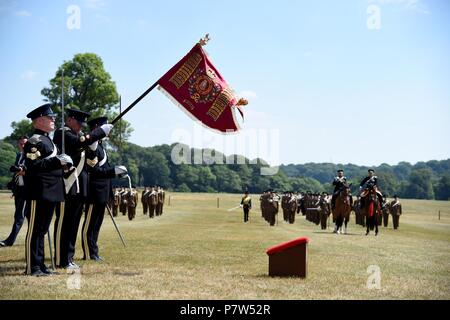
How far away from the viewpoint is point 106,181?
36.6 feet

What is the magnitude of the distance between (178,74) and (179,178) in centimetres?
12306

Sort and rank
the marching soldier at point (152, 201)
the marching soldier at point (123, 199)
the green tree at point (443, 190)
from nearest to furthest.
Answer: the marching soldier at point (123, 199) < the marching soldier at point (152, 201) < the green tree at point (443, 190)

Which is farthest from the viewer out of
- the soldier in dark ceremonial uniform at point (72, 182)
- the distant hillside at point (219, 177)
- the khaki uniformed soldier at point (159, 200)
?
the distant hillside at point (219, 177)

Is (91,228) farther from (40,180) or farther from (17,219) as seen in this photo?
(17,219)

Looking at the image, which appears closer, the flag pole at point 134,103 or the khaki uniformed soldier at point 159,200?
the flag pole at point 134,103

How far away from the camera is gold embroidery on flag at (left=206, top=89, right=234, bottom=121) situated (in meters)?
10.7

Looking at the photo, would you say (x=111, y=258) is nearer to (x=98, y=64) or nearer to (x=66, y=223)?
(x=66, y=223)

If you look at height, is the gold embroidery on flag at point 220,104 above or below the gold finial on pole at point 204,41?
below

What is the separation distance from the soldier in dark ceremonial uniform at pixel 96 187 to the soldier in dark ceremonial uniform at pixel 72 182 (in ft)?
1.60

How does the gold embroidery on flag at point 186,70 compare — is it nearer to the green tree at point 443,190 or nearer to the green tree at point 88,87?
the green tree at point 88,87

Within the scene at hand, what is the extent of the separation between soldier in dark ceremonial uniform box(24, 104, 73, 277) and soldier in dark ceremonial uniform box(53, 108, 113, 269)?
1.50 ft

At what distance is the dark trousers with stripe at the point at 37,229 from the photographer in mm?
8781

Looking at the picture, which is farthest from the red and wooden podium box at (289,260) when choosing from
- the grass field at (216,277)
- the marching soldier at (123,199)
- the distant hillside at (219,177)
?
the distant hillside at (219,177)
